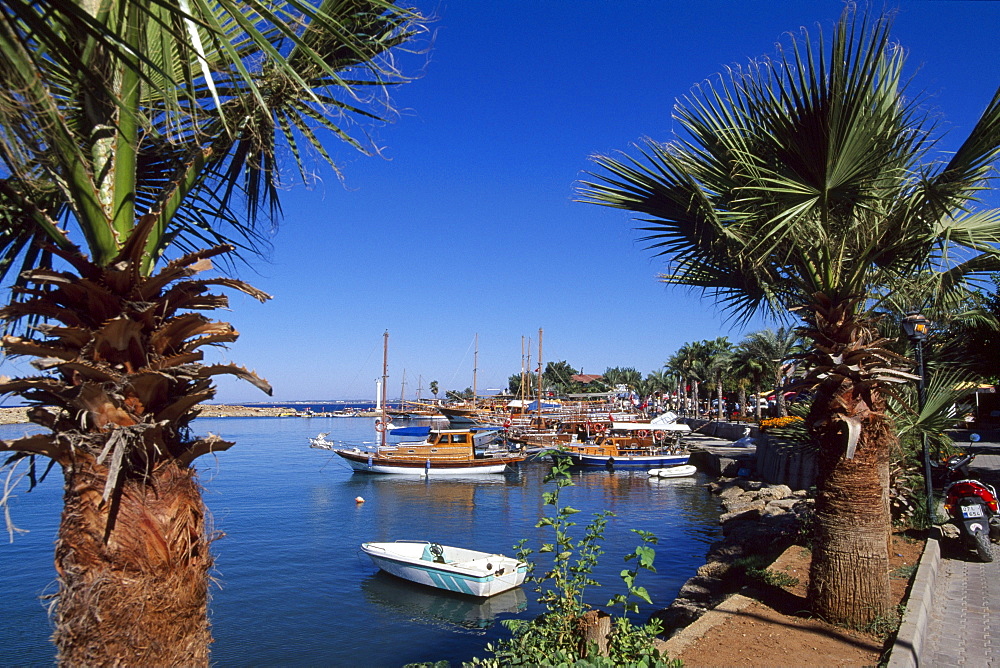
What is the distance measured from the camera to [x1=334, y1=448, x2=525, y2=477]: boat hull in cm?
3650

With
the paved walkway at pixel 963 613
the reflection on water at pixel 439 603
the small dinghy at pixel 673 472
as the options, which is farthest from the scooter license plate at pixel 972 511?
the small dinghy at pixel 673 472

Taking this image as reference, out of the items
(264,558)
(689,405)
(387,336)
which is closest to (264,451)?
(387,336)

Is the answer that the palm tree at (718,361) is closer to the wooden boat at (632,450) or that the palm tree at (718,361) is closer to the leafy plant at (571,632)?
the wooden boat at (632,450)

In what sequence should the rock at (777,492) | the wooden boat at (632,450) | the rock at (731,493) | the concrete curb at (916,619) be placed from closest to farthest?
1. the concrete curb at (916,619)
2. the rock at (777,492)
3. the rock at (731,493)
4. the wooden boat at (632,450)

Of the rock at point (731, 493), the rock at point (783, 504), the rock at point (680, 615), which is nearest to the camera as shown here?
the rock at point (680, 615)

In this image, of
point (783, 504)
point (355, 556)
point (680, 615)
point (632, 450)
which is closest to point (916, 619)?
point (680, 615)

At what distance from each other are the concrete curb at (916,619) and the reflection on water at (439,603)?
Result: 27.1ft

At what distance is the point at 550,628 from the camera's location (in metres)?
5.08

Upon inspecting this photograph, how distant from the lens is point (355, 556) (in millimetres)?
19250

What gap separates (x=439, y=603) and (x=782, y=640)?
33.1 feet

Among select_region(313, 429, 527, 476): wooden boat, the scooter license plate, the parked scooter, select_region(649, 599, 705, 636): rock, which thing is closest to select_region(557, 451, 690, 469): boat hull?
select_region(313, 429, 527, 476): wooden boat

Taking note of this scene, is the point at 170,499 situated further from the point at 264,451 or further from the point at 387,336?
the point at 264,451

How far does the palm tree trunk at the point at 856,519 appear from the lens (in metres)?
6.26

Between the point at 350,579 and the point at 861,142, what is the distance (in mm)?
15407
